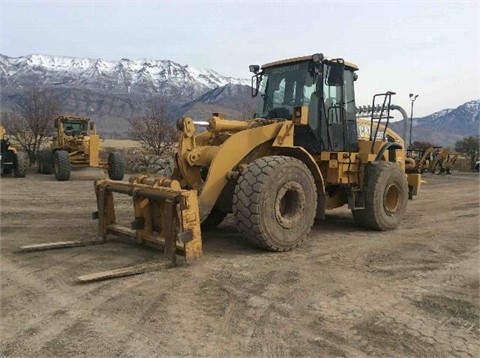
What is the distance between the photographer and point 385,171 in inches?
317

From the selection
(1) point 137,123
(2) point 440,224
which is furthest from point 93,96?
(2) point 440,224

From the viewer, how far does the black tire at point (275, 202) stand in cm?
584

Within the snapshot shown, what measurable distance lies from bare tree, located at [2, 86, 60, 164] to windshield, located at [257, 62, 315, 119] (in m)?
19.8

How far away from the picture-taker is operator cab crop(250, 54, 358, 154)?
7.34 metres

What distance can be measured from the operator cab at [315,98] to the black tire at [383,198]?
25.1 inches

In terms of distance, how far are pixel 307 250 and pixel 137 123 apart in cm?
2145

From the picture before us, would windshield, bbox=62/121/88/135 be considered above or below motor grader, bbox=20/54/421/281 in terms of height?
above

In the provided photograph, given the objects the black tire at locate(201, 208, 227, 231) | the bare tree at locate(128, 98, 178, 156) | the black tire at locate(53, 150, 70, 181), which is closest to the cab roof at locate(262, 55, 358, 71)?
the black tire at locate(201, 208, 227, 231)

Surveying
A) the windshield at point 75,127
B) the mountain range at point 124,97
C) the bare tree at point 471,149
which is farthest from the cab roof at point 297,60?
the mountain range at point 124,97

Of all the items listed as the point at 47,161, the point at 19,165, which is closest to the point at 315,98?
the point at 19,165

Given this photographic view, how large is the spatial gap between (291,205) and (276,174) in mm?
660

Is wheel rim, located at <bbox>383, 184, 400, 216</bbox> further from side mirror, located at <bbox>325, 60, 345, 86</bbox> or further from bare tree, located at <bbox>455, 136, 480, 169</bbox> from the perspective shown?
bare tree, located at <bbox>455, 136, 480, 169</bbox>

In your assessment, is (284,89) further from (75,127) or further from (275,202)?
(75,127)

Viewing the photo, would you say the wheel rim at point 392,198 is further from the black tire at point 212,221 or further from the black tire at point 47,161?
the black tire at point 47,161
